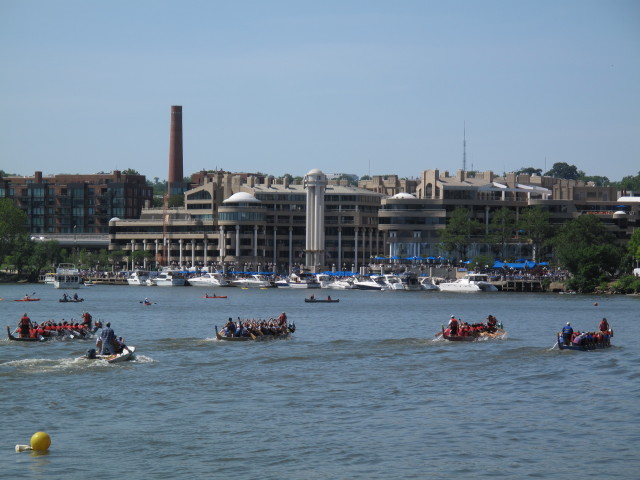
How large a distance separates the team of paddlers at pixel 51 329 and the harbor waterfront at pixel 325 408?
965mm

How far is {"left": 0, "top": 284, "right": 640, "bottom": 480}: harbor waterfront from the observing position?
127 ft

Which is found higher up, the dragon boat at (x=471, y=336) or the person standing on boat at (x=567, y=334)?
the person standing on boat at (x=567, y=334)

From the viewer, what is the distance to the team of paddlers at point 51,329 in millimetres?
78000

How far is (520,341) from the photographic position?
8281 centimetres

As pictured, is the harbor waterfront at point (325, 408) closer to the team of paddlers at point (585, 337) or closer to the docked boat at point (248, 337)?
the docked boat at point (248, 337)

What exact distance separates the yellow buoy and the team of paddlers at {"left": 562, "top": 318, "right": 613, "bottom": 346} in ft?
129

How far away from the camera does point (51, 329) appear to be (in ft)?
262

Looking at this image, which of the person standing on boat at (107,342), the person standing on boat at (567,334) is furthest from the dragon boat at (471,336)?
the person standing on boat at (107,342)

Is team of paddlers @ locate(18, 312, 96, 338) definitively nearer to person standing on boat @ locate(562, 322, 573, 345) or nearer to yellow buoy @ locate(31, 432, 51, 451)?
person standing on boat @ locate(562, 322, 573, 345)

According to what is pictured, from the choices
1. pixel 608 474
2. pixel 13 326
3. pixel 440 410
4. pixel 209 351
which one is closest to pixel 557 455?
pixel 608 474

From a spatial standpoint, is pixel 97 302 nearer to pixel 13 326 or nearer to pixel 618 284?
pixel 13 326

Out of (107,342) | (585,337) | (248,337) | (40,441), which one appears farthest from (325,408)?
(248,337)

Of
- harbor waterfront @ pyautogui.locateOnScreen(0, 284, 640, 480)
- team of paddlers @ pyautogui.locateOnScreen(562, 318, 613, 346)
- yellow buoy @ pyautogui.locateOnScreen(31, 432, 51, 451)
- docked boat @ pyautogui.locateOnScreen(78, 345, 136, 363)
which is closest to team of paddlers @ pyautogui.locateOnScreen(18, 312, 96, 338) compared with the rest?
harbor waterfront @ pyautogui.locateOnScreen(0, 284, 640, 480)

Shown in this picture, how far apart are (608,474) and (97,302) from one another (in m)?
124
